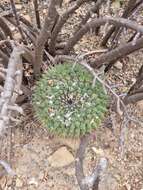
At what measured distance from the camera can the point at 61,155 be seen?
1612mm

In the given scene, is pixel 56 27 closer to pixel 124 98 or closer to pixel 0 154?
pixel 124 98

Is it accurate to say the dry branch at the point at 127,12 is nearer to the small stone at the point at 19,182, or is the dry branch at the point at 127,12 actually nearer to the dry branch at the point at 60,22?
the dry branch at the point at 60,22

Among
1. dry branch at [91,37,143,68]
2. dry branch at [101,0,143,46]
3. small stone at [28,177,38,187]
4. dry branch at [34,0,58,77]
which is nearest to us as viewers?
dry branch at [34,0,58,77]

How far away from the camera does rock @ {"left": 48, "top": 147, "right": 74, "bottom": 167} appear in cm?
160

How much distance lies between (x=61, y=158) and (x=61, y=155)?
0.04 feet

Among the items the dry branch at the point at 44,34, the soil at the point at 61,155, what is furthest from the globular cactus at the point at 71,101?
the soil at the point at 61,155

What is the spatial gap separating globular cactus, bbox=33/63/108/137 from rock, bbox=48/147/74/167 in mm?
231

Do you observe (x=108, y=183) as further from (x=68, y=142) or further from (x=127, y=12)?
(x=127, y=12)

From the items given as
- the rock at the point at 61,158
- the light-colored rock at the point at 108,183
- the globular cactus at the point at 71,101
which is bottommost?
the light-colored rock at the point at 108,183

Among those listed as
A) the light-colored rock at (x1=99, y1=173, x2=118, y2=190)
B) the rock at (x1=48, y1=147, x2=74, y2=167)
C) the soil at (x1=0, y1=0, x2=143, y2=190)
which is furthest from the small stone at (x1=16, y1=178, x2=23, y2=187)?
the light-colored rock at (x1=99, y1=173, x2=118, y2=190)

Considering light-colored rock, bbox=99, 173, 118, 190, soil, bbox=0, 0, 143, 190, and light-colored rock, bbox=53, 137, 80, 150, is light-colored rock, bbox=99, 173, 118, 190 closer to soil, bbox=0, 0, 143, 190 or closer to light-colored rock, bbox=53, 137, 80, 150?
soil, bbox=0, 0, 143, 190

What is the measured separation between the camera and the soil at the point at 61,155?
1.59 metres

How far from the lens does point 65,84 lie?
1369 mm

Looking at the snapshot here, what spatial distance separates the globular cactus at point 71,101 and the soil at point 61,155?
0.20 metres
